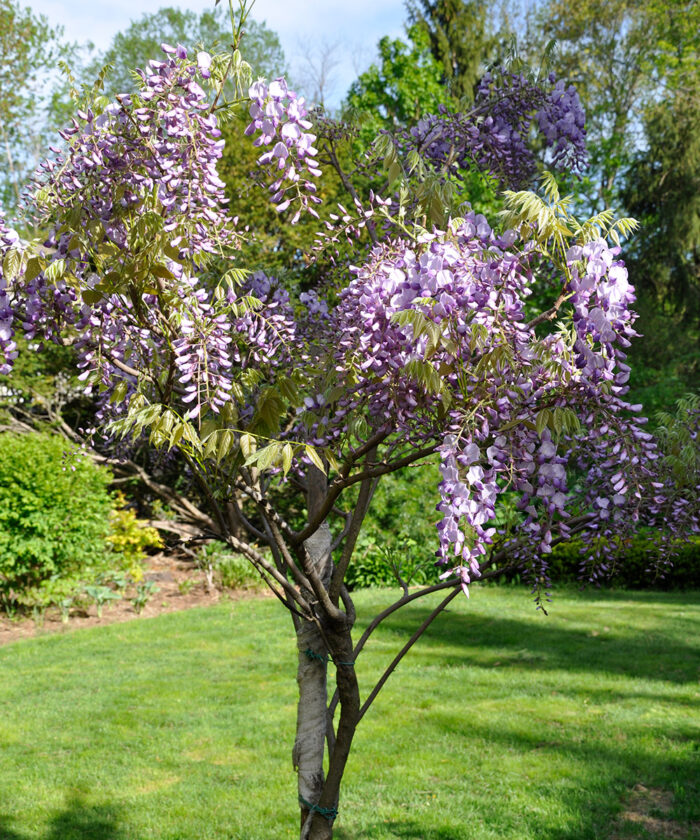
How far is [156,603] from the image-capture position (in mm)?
9797

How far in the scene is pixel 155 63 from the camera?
204 centimetres

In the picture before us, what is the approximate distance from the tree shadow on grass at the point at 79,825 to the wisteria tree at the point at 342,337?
2.09 m

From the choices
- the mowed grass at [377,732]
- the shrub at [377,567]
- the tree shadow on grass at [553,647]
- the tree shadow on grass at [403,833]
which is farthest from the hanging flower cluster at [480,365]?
the shrub at [377,567]

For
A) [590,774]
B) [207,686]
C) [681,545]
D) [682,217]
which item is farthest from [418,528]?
[682,217]

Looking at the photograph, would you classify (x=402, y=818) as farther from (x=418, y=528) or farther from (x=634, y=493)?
(x=418, y=528)

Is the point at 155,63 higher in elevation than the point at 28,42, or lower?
lower

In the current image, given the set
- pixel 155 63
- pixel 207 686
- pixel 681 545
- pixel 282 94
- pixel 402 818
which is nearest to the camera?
pixel 282 94

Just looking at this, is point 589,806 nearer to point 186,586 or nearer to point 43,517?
point 43,517

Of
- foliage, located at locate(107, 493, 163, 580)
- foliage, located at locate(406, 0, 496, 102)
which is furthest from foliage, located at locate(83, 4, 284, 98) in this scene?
foliage, located at locate(107, 493, 163, 580)

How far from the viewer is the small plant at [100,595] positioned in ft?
29.7

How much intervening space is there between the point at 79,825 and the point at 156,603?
5.58 meters

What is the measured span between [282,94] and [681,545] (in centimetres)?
181

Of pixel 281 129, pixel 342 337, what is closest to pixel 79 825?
pixel 342 337

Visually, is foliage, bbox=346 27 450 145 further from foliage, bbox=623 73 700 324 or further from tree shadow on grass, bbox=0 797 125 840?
tree shadow on grass, bbox=0 797 125 840
